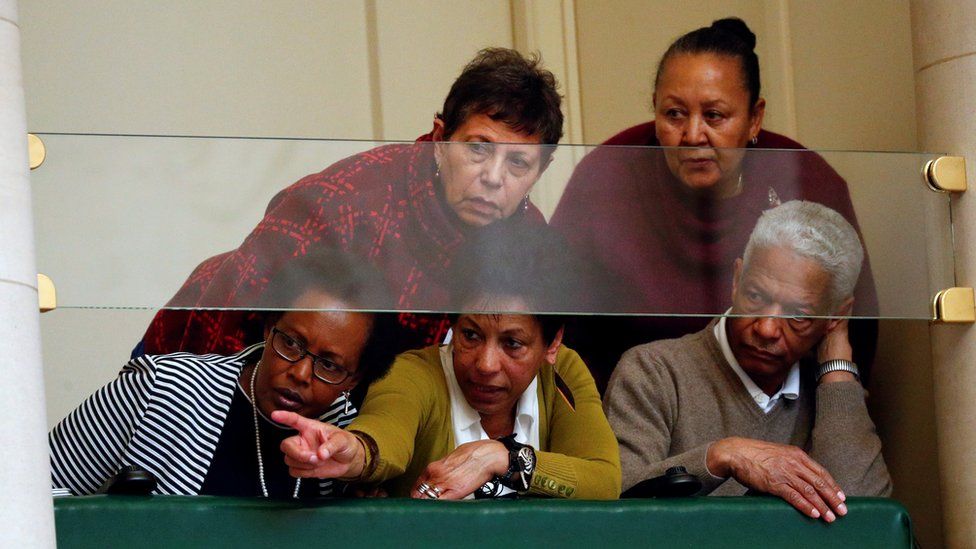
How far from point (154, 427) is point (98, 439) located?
0.11 metres

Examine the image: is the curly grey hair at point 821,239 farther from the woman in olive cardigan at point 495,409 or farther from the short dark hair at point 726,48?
the short dark hair at point 726,48

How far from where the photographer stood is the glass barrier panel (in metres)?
2.67

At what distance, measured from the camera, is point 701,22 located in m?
4.82

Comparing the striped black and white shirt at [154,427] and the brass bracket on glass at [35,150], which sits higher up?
the brass bracket on glass at [35,150]

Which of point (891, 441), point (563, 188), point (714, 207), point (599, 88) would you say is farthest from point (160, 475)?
point (599, 88)

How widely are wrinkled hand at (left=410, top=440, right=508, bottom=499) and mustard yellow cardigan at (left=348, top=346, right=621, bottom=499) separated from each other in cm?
5

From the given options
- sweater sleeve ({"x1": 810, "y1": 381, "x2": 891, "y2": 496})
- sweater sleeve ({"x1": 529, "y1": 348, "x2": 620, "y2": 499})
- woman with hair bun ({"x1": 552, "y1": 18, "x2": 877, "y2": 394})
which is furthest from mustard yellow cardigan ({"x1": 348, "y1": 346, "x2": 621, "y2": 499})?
sweater sleeve ({"x1": 810, "y1": 381, "x2": 891, "y2": 496})

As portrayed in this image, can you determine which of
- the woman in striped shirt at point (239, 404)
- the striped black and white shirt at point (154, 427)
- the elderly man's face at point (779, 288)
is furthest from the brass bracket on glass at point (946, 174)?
the striped black and white shirt at point (154, 427)

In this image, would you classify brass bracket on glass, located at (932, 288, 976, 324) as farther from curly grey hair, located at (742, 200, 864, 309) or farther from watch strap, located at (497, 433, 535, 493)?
watch strap, located at (497, 433, 535, 493)

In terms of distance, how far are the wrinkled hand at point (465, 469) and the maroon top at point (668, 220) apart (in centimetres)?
33

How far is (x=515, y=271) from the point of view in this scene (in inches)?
110

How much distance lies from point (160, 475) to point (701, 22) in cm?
259

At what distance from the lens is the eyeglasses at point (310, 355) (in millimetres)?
2838

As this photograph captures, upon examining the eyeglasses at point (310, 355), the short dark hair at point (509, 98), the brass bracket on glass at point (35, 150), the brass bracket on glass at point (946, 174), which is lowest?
the eyeglasses at point (310, 355)
